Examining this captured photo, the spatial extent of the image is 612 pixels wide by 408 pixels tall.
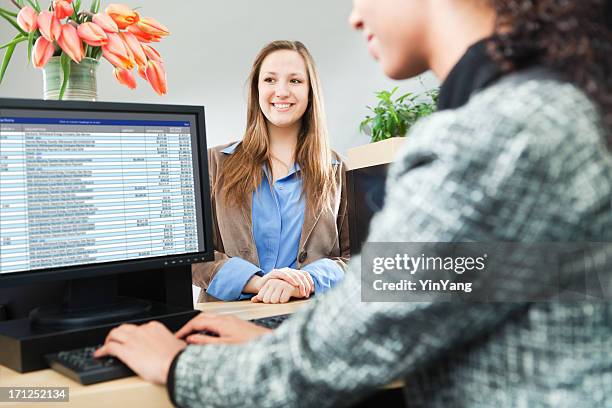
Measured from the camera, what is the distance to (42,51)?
53.7 inches

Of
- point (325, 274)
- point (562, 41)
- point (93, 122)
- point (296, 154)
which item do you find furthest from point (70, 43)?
point (562, 41)

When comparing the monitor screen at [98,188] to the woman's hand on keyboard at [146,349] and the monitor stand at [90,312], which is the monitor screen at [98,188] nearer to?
the monitor stand at [90,312]

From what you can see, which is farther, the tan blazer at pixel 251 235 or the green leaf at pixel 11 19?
the tan blazer at pixel 251 235

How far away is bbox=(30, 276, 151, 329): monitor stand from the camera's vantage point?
103cm

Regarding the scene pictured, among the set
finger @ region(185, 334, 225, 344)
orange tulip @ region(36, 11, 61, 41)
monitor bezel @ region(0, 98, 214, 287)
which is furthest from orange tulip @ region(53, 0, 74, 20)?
finger @ region(185, 334, 225, 344)

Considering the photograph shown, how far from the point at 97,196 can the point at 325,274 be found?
0.70 metres

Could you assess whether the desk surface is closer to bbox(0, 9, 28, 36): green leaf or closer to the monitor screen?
the monitor screen

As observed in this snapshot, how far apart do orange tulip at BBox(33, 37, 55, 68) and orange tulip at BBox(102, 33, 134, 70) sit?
0.37 ft

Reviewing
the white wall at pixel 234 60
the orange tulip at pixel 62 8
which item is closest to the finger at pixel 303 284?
the orange tulip at pixel 62 8

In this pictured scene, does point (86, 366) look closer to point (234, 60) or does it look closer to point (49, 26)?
point (49, 26)

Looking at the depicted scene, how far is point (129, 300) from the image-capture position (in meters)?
1.19

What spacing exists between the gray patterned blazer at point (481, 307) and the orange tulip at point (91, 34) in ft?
3.15

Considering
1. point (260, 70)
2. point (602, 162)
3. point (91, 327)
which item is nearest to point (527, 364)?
point (602, 162)

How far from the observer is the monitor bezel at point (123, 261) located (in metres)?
0.99
